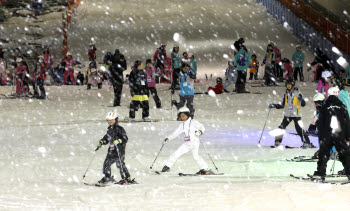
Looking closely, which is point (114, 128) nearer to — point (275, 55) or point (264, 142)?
point (264, 142)

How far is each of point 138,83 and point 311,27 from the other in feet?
65.0

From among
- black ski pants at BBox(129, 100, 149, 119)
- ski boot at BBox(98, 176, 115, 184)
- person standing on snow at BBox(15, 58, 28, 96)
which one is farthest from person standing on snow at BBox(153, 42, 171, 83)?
ski boot at BBox(98, 176, 115, 184)

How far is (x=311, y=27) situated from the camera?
1426 inches

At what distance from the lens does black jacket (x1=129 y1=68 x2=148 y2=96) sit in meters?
18.1

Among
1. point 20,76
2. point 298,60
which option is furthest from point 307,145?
point 298,60

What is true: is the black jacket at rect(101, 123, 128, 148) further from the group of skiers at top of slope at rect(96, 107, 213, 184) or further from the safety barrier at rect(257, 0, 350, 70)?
the safety barrier at rect(257, 0, 350, 70)

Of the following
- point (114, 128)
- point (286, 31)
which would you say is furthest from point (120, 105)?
point (286, 31)

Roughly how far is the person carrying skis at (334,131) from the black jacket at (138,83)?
774 cm

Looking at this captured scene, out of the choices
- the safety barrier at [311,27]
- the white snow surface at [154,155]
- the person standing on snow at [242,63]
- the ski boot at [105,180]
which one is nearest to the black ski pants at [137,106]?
the white snow surface at [154,155]

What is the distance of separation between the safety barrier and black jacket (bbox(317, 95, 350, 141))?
2033 centimetres

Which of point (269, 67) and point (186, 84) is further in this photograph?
point (269, 67)

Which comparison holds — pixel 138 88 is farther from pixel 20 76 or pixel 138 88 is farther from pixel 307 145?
pixel 20 76

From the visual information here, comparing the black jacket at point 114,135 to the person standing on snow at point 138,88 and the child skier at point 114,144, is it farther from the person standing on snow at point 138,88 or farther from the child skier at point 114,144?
the person standing on snow at point 138,88

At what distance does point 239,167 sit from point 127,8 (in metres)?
36.0
